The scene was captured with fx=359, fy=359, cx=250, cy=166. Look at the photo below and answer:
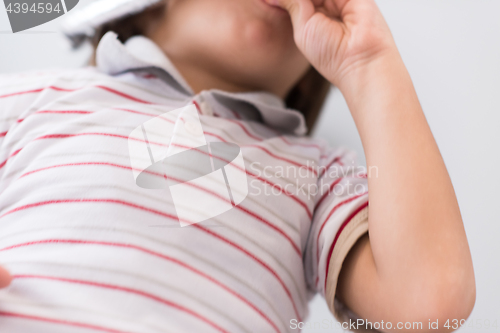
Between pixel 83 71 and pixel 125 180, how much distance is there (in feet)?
0.78

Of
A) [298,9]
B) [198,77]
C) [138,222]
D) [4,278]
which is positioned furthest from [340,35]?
[4,278]

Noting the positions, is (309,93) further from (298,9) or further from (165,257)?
(165,257)

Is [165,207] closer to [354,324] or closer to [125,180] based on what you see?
[125,180]

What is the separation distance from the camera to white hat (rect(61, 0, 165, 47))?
54 centimetres

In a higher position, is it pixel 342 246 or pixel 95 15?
pixel 95 15

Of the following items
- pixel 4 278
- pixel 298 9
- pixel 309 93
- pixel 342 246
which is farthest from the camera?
pixel 309 93

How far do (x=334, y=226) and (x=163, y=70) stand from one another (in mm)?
308

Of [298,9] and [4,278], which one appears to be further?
[298,9]

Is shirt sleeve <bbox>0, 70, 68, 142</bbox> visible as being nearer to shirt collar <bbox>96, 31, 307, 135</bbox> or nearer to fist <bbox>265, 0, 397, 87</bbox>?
shirt collar <bbox>96, 31, 307, 135</bbox>

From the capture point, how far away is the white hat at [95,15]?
0.54 m

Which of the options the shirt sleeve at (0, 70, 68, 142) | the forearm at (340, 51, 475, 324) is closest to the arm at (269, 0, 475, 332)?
the forearm at (340, 51, 475, 324)

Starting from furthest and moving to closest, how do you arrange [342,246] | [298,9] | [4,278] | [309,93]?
[309,93], [298,9], [342,246], [4,278]

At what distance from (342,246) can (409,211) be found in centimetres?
9

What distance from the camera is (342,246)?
403 mm
